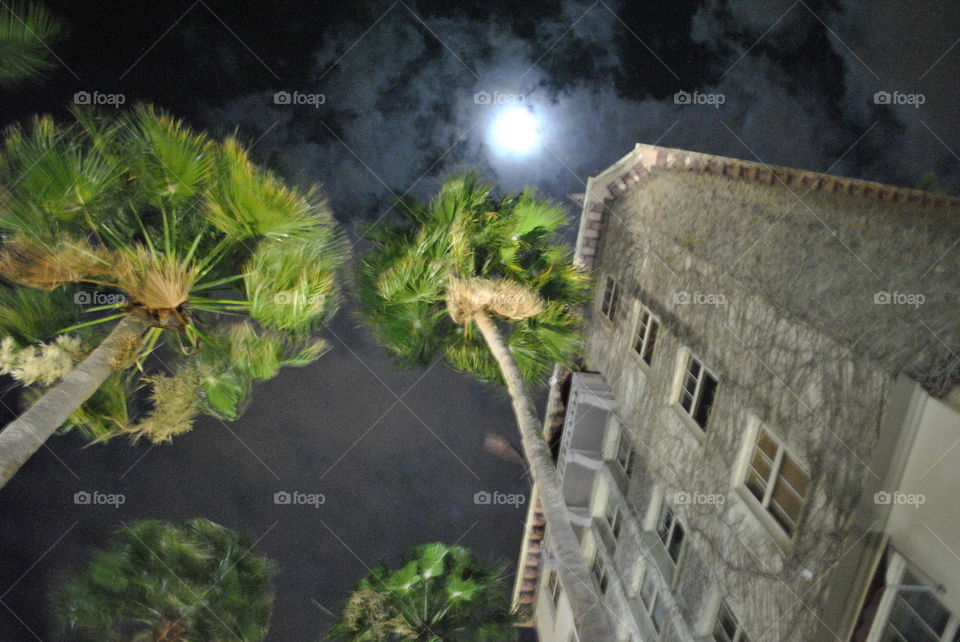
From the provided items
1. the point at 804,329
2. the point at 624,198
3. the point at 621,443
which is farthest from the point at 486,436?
the point at 804,329

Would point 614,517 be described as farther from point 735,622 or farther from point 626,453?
point 735,622

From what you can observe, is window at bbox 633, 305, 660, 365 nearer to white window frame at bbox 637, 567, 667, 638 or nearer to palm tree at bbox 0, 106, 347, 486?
white window frame at bbox 637, 567, 667, 638

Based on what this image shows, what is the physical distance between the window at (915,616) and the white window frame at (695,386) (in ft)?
11.6

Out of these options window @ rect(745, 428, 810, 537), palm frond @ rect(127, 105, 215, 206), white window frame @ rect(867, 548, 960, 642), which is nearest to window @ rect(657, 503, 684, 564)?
window @ rect(745, 428, 810, 537)

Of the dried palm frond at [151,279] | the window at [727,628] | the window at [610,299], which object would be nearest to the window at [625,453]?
the window at [610,299]

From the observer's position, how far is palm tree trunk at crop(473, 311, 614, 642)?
3736 mm

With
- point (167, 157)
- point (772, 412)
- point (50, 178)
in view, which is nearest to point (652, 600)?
point (772, 412)

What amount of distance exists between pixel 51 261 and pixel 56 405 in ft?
5.20

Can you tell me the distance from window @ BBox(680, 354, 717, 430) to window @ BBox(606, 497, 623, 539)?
3199mm

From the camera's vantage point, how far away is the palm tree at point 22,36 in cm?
528

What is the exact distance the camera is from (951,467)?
148 inches

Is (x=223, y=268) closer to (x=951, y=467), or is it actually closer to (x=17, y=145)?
(x=17, y=145)

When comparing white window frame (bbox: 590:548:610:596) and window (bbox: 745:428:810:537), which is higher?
window (bbox: 745:428:810:537)

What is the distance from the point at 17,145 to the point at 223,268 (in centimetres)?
261
